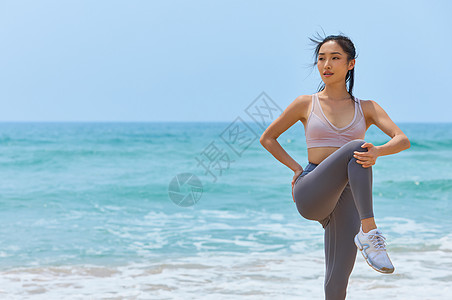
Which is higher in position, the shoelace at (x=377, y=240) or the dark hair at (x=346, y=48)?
the dark hair at (x=346, y=48)

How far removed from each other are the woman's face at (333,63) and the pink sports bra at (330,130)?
0.18 meters

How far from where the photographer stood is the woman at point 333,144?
2719 millimetres

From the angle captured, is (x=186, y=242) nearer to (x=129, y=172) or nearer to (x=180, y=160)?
(x=129, y=172)

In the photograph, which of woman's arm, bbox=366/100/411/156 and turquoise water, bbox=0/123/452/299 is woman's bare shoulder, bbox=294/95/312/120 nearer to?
woman's arm, bbox=366/100/411/156

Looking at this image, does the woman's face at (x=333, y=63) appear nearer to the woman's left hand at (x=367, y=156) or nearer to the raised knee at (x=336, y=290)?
the woman's left hand at (x=367, y=156)

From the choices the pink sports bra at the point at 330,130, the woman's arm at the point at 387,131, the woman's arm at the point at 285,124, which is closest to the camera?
the woman's arm at the point at 387,131

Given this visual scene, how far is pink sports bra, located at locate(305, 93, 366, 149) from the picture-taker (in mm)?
2855

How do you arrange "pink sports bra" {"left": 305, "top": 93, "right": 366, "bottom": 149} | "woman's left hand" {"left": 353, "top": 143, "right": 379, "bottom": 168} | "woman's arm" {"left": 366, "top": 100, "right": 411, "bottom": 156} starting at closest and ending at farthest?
"woman's left hand" {"left": 353, "top": 143, "right": 379, "bottom": 168}, "woman's arm" {"left": 366, "top": 100, "right": 411, "bottom": 156}, "pink sports bra" {"left": 305, "top": 93, "right": 366, "bottom": 149}

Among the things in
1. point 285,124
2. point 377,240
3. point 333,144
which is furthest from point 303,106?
point 377,240

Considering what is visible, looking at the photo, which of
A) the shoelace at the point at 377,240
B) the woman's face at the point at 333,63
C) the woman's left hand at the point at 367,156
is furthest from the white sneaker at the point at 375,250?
the woman's face at the point at 333,63

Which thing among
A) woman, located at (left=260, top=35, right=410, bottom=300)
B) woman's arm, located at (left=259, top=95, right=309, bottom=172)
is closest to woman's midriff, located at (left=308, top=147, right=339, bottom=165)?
woman, located at (left=260, top=35, right=410, bottom=300)

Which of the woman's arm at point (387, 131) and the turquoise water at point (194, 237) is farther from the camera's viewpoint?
the turquoise water at point (194, 237)

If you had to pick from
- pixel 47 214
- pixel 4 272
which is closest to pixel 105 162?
pixel 47 214

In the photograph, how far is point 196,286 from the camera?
222 inches
